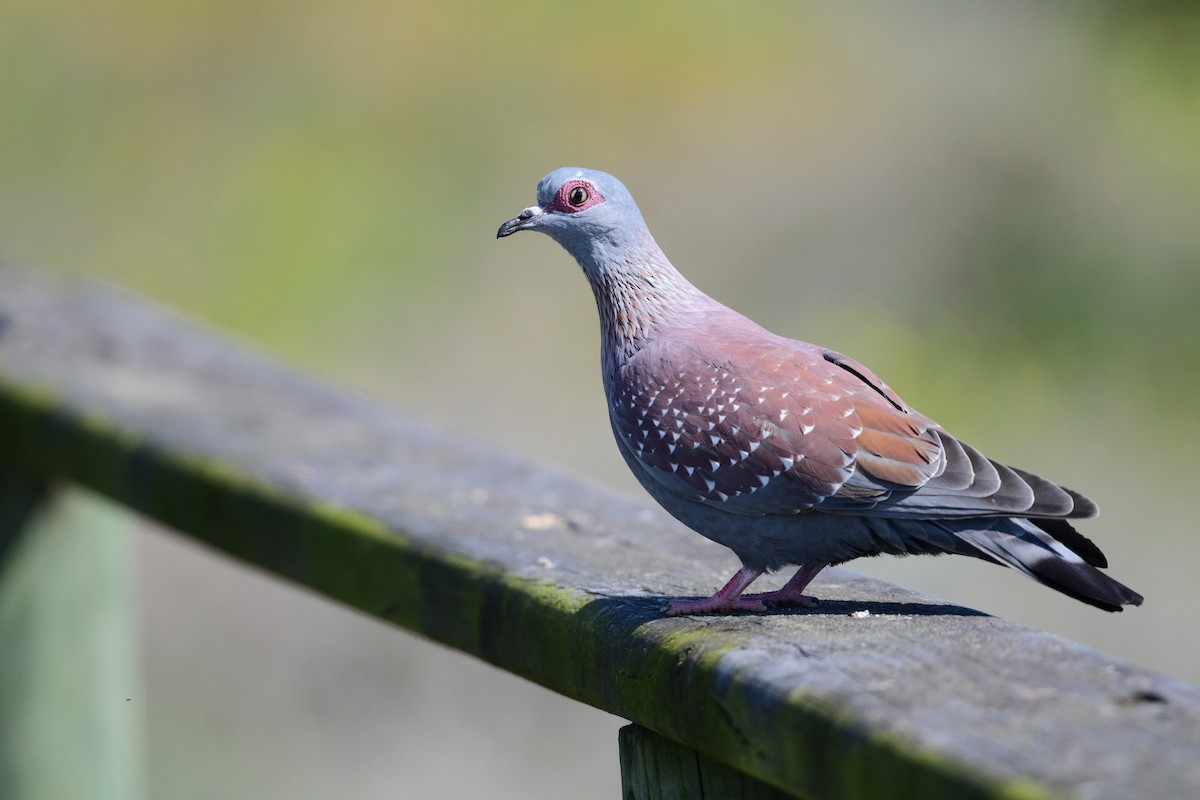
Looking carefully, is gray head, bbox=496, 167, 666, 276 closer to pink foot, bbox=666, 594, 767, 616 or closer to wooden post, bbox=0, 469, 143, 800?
pink foot, bbox=666, 594, 767, 616

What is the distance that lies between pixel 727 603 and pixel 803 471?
252 mm

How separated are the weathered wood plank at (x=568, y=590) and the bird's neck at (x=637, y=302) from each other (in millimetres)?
392

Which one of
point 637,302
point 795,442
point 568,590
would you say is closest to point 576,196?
point 637,302

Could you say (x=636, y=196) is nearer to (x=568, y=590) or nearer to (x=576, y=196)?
(x=576, y=196)

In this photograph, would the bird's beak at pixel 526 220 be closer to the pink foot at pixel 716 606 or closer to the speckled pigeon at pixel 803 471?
the speckled pigeon at pixel 803 471

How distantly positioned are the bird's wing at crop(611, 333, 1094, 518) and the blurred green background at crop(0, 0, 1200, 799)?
4.92 m

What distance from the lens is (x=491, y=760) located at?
6.42 metres

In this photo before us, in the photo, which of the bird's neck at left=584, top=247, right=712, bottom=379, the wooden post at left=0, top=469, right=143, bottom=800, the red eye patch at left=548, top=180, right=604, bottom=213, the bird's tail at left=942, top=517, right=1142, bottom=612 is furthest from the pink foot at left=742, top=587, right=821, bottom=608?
Answer: the wooden post at left=0, top=469, right=143, bottom=800

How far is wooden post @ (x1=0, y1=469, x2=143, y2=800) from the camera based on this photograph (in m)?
3.81

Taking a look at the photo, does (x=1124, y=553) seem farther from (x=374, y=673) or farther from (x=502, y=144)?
(x=502, y=144)

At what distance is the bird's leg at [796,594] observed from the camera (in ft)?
7.43

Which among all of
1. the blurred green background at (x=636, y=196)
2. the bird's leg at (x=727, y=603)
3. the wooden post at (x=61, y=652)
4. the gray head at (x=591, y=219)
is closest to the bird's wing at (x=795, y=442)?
the bird's leg at (x=727, y=603)

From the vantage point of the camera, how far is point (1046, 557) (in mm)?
2107

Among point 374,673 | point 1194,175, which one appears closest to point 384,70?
point 374,673
